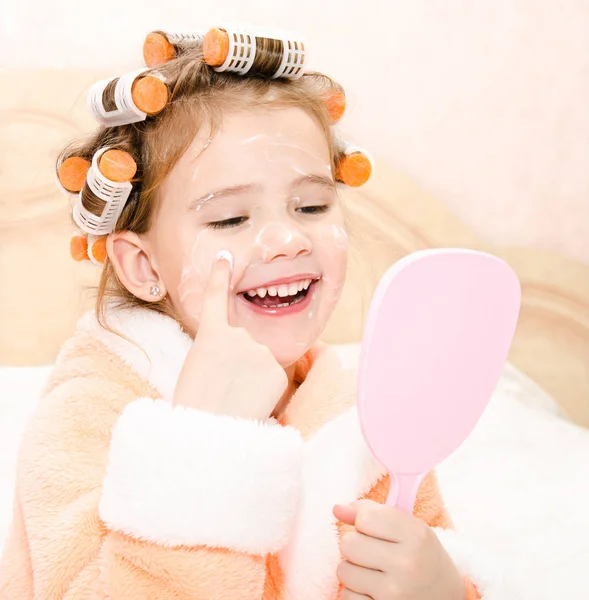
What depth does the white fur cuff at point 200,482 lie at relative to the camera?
0.52 meters

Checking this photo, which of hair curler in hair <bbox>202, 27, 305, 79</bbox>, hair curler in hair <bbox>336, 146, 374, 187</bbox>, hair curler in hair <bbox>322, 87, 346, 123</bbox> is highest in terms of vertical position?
hair curler in hair <bbox>202, 27, 305, 79</bbox>

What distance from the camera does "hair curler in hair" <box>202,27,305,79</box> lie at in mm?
628

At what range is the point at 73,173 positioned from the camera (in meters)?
0.72

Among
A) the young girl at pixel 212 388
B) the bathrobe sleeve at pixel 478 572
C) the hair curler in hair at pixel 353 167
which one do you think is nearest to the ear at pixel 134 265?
the young girl at pixel 212 388

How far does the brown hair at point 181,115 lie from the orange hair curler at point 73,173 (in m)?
0.03

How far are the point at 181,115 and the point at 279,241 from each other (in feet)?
0.50

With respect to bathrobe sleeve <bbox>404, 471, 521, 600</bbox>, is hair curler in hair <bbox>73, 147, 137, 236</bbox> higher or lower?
higher

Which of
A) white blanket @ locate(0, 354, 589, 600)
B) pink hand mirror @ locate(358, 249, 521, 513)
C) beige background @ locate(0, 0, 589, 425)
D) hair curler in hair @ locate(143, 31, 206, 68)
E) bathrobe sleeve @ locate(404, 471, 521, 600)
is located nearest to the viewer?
pink hand mirror @ locate(358, 249, 521, 513)

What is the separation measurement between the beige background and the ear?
0.61m

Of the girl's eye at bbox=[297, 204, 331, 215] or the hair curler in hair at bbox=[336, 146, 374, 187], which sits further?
the hair curler in hair at bbox=[336, 146, 374, 187]

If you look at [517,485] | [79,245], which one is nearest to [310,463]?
[79,245]

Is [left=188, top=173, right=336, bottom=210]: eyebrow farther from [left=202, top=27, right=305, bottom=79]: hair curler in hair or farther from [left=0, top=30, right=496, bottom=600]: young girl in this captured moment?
[left=202, top=27, right=305, bottom=79]: hair curler in hair

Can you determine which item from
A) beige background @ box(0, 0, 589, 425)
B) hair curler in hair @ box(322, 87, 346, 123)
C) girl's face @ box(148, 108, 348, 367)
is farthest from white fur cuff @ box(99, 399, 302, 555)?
beige background @ box(0, 0, 589, 425)

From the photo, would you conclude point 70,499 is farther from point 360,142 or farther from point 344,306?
point 360,142
